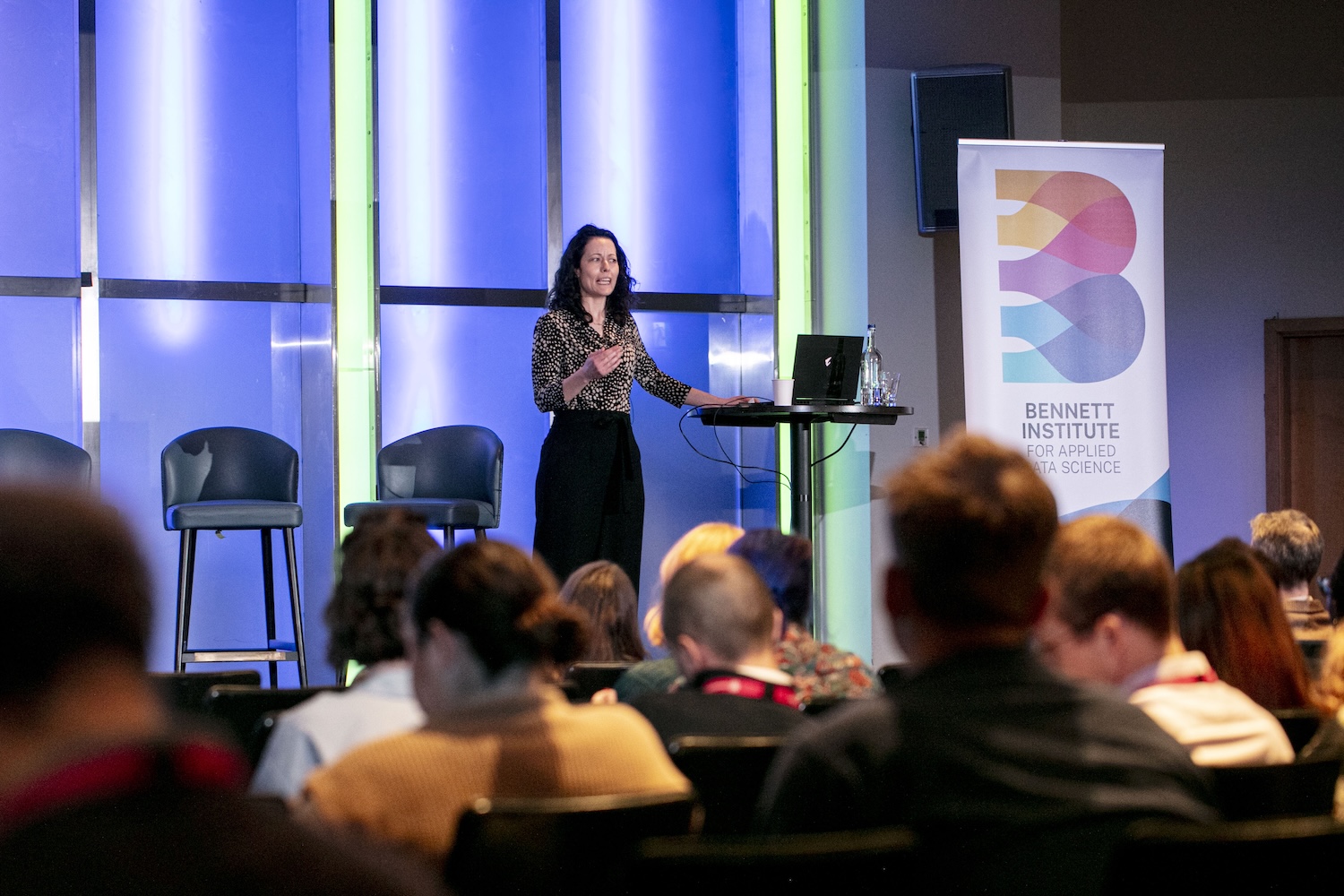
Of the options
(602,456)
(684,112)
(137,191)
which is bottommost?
(602,456)

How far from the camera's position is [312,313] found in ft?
19.1

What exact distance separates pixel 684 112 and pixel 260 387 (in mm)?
2309

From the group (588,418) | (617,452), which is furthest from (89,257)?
(617,452)

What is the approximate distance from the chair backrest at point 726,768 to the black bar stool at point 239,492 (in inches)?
125

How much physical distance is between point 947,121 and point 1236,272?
2.24 m

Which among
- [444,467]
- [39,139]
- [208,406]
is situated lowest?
[444,467]

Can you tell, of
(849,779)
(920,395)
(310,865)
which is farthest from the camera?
(920,395)

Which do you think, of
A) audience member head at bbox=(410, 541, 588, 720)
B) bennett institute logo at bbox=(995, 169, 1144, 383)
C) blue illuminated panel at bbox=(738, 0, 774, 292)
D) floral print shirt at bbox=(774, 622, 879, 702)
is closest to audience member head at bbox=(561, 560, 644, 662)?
floral print shirt at bbox=(774, 622, 879, 702)

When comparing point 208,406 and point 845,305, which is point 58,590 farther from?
point 845,305

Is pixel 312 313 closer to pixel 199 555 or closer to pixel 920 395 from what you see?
pixel 199 555

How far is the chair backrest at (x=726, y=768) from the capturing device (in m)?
1.81

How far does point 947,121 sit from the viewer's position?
19.9ft

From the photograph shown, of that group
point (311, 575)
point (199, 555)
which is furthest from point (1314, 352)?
point (199, 555)

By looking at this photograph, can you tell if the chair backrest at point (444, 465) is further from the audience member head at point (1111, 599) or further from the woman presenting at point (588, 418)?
the audience member head at point (1111, 599)
